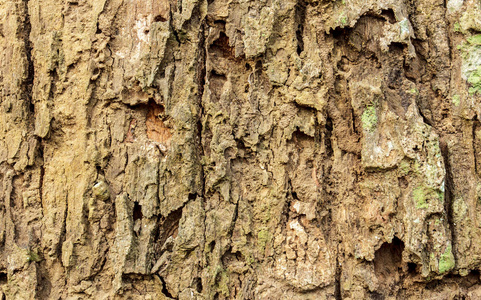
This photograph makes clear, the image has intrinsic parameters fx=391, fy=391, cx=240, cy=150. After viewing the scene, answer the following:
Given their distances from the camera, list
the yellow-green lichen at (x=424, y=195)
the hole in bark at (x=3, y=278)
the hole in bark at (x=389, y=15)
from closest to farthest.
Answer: the yellow-green lichen at (x=424, y=195), the hole in bark at (x=389, y=15), the hole in bark at (x=3, y=278)

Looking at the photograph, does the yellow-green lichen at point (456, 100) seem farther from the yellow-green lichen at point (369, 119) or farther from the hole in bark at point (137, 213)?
the hole in bark at point (137, 213)

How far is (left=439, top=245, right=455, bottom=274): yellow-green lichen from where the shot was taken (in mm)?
1469

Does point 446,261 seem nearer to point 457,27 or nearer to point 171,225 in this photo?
point 457,27

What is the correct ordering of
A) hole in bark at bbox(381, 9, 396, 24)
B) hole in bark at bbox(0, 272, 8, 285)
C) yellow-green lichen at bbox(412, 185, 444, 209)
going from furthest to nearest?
hole in bark at bbox(0, 272, 8, 285), hole in bark at bbox(381, 9, 396, 24), yellow-green lichen at bbox(412, 185, 444, 209)

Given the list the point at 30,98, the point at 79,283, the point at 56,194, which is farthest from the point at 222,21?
the point at 79,283

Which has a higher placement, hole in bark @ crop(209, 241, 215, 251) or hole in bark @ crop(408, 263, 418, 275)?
hole in bark @ crop(209, 241, 215, 251)

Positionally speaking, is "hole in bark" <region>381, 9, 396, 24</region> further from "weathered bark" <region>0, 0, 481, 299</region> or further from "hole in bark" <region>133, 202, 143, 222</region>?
"hole in bark" <region>133, 202, 143, 222</region>

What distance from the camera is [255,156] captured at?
157 centimetres

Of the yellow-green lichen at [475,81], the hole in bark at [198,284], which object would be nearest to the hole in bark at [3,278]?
the hole in bark at [198,284]

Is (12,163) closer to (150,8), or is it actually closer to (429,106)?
(150,8)

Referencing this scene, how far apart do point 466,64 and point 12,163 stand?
1.92 m

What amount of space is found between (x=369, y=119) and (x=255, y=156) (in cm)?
47

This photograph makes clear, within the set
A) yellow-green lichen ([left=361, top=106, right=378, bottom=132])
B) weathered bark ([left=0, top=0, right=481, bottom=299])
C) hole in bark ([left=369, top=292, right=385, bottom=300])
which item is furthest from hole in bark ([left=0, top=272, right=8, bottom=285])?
yellow-green lichen ([left=361, top=106, right=378, bottom=132])

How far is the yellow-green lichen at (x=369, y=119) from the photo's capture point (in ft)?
4.94
